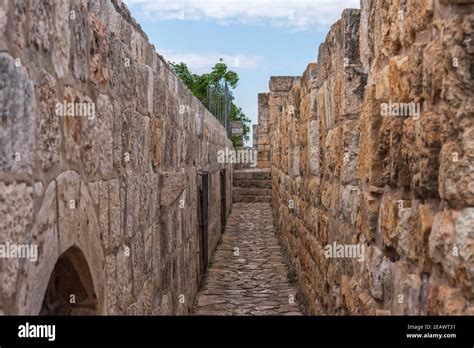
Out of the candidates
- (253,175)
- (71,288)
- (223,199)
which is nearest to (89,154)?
(71,288)

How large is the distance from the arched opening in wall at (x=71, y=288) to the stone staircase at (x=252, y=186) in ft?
48.8

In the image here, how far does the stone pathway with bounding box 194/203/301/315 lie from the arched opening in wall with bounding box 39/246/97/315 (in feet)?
12.0

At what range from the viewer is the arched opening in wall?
2.23 m

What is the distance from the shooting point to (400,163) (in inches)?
97.1

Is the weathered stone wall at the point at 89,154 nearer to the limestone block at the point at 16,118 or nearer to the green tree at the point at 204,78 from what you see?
the limestone block at the point at 16,118

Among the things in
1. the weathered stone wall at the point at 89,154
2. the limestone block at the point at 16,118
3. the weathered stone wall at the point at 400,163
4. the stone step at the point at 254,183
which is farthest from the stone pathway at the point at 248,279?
the stone step at the point at 254,183

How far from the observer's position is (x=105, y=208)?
2621 millimetres

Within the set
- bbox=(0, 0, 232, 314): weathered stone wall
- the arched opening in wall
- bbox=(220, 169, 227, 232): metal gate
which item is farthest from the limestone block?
bbox=(220, 169, 227, 232): metal gate

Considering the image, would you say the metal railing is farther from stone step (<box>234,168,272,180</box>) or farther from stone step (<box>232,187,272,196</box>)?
stone step (<box>232,187,272,196</box>)

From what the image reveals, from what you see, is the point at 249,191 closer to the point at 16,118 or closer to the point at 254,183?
the point at 254,183
